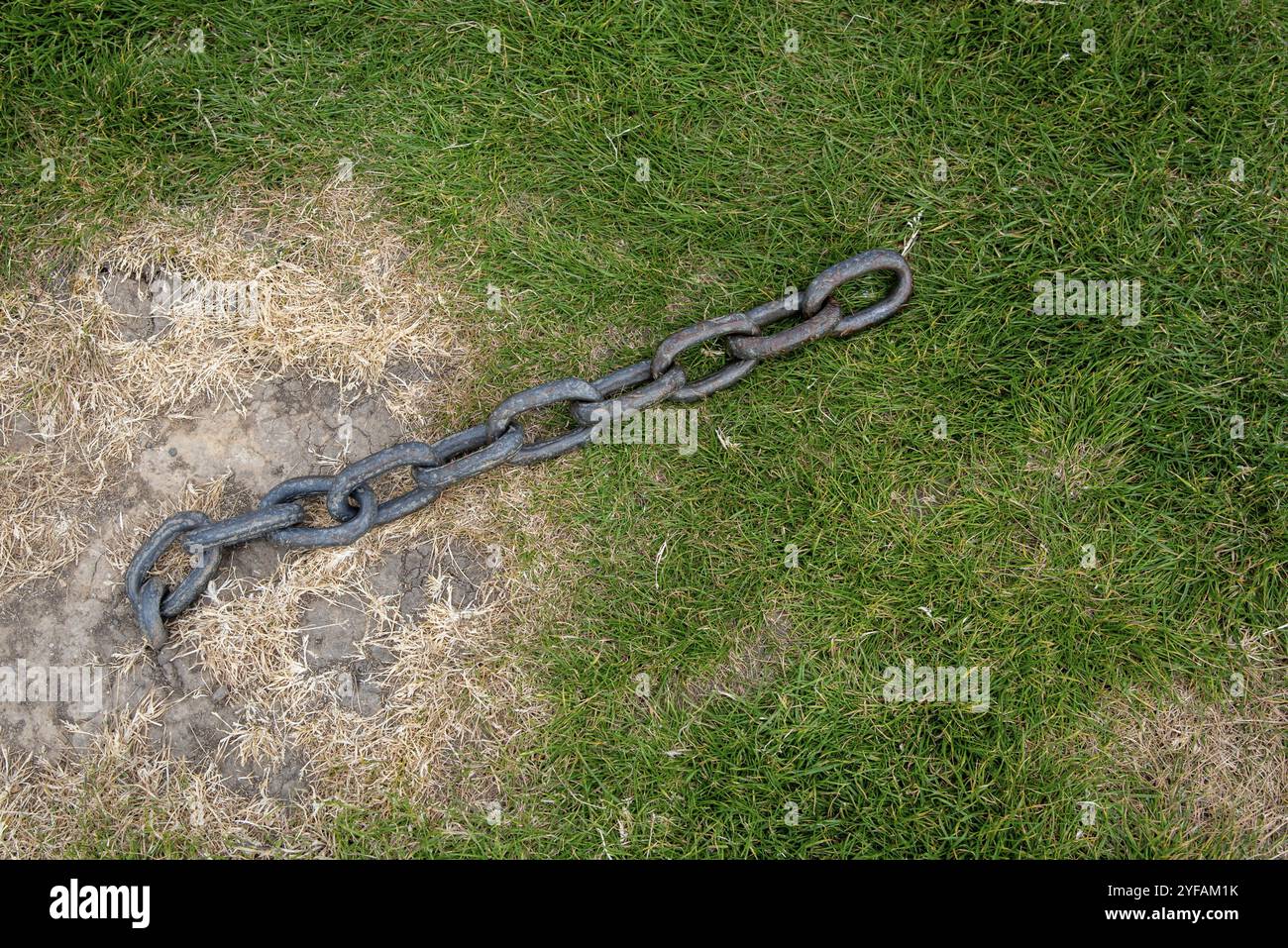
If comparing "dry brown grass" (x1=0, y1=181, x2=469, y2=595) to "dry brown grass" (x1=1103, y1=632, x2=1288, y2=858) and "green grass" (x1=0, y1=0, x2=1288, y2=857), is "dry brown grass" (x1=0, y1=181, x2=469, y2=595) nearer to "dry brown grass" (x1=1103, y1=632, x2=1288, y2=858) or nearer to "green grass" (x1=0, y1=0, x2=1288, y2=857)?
"green grass" (x1=0, y1=0, x2=1288, y2=857)

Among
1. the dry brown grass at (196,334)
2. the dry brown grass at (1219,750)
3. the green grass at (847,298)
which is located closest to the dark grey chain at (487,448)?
the green grass at (847,298)

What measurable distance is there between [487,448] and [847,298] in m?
1.60

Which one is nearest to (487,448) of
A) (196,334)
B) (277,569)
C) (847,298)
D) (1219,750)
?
(277,569)

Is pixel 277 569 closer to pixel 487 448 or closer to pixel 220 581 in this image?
pixel 220 581

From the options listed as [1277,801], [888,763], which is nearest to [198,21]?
[888,763]

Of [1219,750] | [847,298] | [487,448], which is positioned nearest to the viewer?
[487,448]

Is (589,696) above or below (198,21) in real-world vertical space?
below

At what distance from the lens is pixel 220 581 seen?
3.15 meters

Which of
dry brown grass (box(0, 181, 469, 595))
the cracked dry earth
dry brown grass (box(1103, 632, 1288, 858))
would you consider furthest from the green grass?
the cracked dry earth

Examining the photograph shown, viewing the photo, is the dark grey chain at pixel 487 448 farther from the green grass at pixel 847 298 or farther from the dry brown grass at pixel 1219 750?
the dry brown grass at pixel 1219 750

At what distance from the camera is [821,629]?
314 cm

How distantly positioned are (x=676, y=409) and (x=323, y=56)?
2140mm

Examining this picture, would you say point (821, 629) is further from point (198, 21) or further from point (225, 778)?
point (198, 21)

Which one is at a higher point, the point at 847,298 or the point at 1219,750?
the point at 847,298
